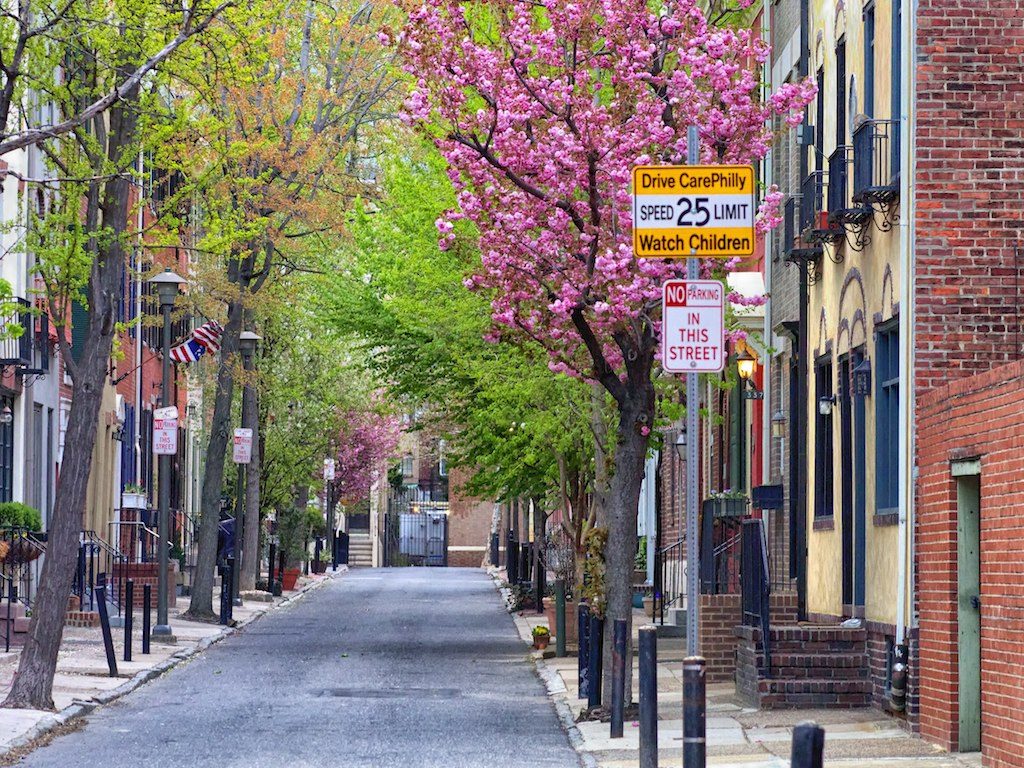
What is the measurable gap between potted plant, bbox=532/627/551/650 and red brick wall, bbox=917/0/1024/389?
37.9ft

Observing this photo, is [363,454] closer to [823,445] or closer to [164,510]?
[164,510]

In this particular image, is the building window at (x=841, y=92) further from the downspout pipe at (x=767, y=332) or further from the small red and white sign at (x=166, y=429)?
the small red and white sign at (x=166, y=429)

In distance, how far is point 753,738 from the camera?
51.5 ft

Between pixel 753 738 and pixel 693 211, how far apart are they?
6.13 metres

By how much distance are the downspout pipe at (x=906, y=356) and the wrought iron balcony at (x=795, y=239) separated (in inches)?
154

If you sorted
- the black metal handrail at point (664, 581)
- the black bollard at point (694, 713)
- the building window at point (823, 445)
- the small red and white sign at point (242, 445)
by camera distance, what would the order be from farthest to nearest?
1. the small red and white sign at point (242, 445)
2. the black metal handrail at point (664, 581)
3. the building window at point (823, 445)
4. the black bollard at point (694, 713)

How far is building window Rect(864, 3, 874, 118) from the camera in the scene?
18609 millimetres

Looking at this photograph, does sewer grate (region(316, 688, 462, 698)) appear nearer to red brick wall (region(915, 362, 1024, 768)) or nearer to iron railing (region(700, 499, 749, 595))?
iron railing (region(700, 499, 749, 595))

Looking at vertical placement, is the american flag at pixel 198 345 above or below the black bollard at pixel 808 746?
above

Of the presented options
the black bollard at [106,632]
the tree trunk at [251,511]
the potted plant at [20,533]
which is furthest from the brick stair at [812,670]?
the tree trunk at [251,511]

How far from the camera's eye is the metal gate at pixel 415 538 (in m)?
94.9

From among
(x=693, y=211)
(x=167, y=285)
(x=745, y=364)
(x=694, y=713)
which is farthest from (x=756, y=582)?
(x=167, y=285)

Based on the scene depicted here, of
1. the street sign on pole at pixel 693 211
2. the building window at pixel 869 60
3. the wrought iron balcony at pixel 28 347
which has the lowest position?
the street sign on pole at pixel 693 211

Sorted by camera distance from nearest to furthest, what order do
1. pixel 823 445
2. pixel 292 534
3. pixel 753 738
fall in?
pixel 753 738 < pixel 823 445 < pixel 292 534
